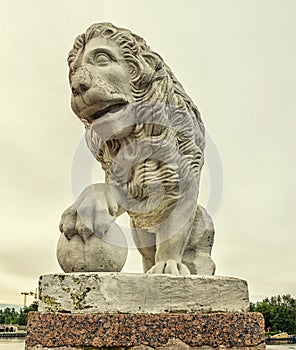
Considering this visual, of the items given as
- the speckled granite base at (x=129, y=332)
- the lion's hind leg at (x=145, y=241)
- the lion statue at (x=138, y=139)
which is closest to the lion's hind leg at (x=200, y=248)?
the lion statue at (x=138, y=139)

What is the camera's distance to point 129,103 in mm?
3604

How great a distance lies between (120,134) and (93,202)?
0.63m

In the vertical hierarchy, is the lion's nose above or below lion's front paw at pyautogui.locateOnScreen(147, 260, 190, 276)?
above

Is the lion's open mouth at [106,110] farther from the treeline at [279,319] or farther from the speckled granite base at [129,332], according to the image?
the treeline at [279,319]

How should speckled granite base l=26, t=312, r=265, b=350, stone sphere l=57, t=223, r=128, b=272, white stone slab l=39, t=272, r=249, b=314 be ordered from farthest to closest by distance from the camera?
1. stone sphere l=57, t=223, r=128, b=272
2. white stone slab l=39, t=272, r=249, b=314
3. speckled granite base l=26, t=312, r=265, b=350

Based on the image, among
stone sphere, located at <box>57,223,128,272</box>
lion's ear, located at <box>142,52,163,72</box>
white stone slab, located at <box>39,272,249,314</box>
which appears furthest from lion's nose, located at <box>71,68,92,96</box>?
white stone slab, located at <box>39,272,249,314</box>

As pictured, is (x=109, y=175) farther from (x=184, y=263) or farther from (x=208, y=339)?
(x=208, y=339)

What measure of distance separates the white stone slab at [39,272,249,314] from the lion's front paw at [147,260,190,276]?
0.21 meters

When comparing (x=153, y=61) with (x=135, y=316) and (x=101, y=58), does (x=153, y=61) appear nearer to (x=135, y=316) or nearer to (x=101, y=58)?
(x=101, y=58)

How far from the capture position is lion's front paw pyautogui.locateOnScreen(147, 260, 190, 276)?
3381 millimetres

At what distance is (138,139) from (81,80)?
0.65 m

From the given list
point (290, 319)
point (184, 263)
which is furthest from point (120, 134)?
point (290, 319)

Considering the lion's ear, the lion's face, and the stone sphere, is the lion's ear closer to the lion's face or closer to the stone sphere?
the lion's face

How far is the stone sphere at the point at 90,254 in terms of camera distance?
318cm
